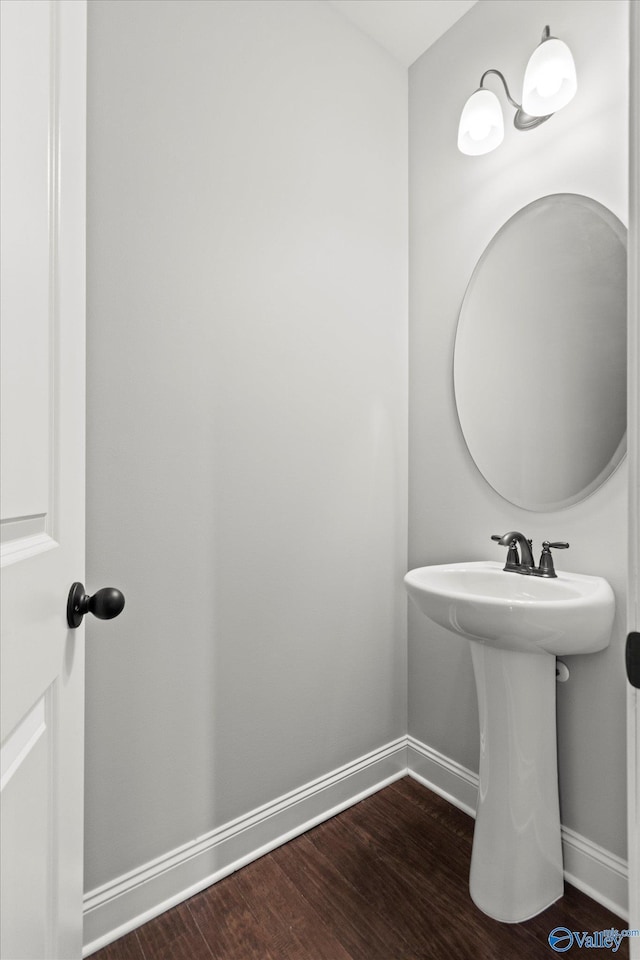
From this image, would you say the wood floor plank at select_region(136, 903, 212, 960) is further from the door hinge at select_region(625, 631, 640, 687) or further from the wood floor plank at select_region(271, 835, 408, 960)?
the door hinge at select_region(625, 631, 640, 687)

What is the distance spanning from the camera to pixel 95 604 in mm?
708

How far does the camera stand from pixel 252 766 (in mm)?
1439

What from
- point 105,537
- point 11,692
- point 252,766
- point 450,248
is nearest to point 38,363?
point 11,692

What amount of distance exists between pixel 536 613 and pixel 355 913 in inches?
35.2

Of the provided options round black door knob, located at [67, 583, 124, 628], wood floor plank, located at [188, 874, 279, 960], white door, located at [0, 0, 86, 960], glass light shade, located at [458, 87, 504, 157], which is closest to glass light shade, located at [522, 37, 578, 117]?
glass light shade, located at [458, 87, 504, 157]

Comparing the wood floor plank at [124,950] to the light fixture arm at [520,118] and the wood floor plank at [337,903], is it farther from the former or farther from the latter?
the light fixture arm at [520,118]

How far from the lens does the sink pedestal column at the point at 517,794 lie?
1.25 metres

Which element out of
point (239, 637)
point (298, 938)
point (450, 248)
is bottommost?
point (298, 938)

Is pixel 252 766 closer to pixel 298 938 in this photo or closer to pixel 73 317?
pixel 298 938

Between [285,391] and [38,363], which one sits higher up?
[285,391]

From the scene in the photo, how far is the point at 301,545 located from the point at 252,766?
2.11 feet

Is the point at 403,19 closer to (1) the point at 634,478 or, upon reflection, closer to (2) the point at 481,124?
(2) the point at 481,124

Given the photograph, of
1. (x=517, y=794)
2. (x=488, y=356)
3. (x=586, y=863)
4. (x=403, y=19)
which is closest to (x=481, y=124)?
(x=403, y=19)

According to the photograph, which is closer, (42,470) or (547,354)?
(42,470)
